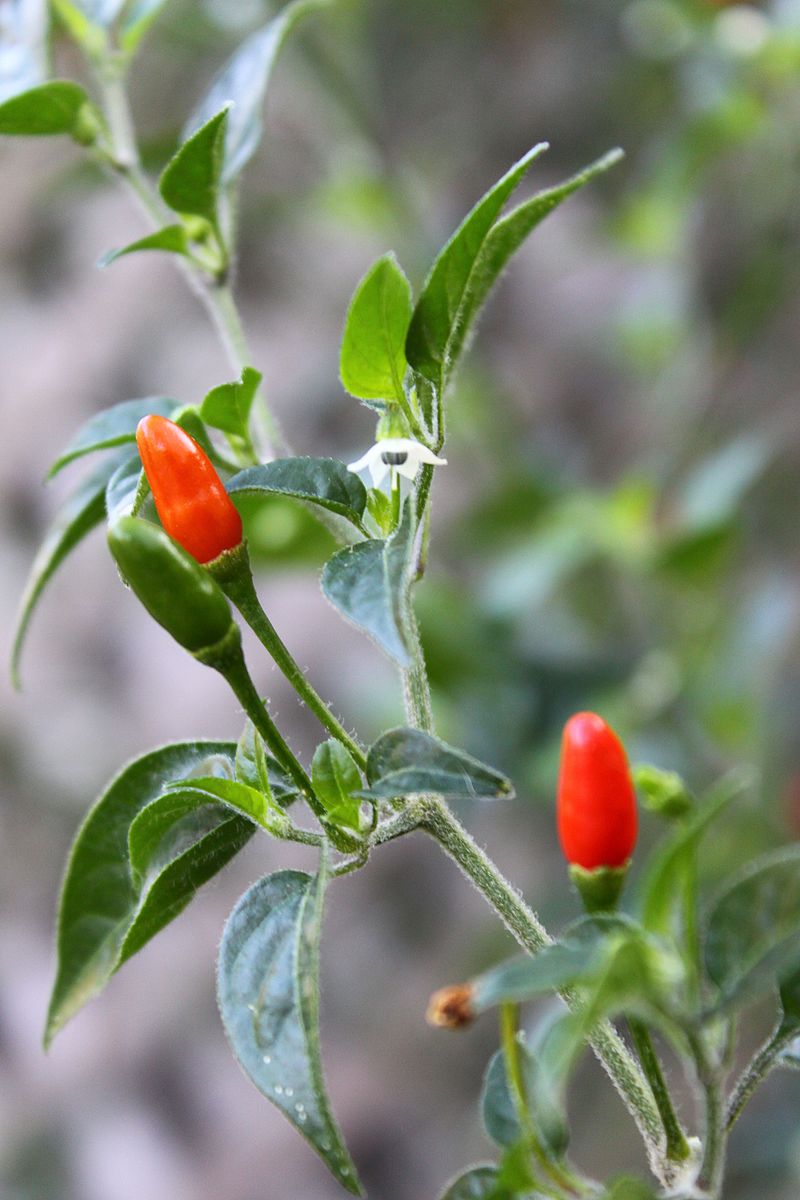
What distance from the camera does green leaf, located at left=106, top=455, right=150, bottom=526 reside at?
1.26ft

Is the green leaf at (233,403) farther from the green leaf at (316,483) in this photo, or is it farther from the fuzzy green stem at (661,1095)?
the fuzzy green stem at (661,1095)

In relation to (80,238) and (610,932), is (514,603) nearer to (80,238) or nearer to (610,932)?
(610,932)

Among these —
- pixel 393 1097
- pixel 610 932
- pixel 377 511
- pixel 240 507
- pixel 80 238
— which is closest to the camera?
pixel 610 932

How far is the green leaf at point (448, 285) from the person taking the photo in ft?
1.18

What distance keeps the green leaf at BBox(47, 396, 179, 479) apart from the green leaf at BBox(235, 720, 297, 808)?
0.14 m

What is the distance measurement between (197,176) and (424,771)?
29 centimetres

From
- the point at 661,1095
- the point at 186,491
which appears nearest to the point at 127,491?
the point at 186,491

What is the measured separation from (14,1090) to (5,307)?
117 cm

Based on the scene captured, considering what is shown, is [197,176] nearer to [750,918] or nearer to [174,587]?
[174,587]

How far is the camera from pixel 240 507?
0.69 meters

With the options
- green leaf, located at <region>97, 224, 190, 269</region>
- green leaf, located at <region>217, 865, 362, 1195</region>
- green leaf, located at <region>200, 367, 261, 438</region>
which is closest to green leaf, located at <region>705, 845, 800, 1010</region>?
green leaf, located at <region>217, 865, 362, 1195</region>

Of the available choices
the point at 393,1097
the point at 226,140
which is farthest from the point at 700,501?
the point at 393,1097

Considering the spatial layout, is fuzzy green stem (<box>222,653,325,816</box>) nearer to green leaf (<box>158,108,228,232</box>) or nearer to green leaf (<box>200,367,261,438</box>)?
green leaf (<box>200,367,261,438</box>)

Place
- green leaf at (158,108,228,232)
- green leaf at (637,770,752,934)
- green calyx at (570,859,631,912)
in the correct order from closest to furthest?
green leaf at (637,770,752,934), green calyx at (570,859,631,912), green leaf at (158,108,228,232)
